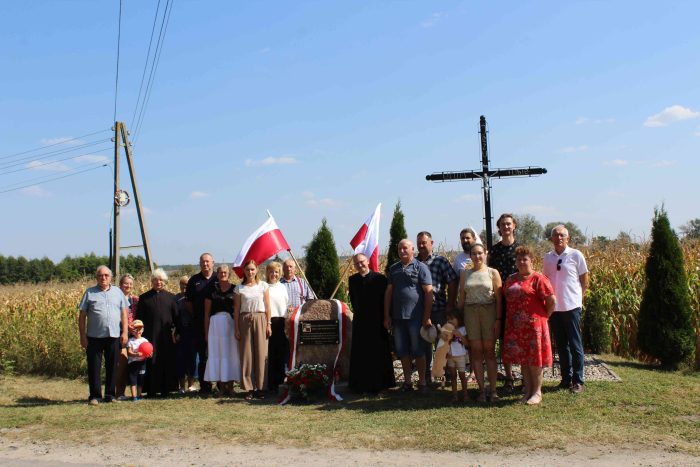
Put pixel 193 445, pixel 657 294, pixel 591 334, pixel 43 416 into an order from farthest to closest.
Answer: pixel 591 334, pixel 657 294, pixel 43 416, pixel 193 445

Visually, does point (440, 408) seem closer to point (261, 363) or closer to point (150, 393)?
point (261, 363)

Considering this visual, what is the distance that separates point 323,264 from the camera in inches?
533

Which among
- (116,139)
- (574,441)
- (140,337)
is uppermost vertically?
(116,139)

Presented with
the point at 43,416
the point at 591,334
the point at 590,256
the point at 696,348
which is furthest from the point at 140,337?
the point at 590,256

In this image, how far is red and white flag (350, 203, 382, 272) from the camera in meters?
10.5

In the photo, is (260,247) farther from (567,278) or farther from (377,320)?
(567,278)

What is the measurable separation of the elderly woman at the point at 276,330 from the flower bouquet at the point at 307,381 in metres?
0.75

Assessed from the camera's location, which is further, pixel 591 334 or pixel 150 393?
pixel 591 334

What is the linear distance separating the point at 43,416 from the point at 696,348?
9.54 metres

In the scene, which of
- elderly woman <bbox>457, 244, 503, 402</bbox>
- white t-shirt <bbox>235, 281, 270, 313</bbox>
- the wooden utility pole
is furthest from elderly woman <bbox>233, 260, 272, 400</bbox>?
the wooden utility pole

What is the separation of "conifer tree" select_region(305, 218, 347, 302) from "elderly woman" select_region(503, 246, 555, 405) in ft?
19.7

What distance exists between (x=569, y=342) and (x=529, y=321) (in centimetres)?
88

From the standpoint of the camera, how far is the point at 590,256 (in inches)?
579

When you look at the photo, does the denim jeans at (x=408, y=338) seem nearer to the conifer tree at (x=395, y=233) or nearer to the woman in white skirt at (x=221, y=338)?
the woman in white skirt at (x=221, y=338)
